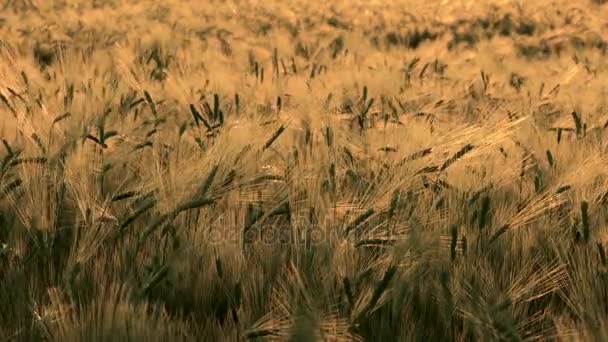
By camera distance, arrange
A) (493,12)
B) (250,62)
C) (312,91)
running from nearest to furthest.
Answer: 1. (312,91)
2. (250,62)
3. (493,12)

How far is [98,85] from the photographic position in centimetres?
315

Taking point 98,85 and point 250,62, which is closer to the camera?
point 98,85

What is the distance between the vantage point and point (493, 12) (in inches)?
404

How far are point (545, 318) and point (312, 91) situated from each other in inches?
93.4

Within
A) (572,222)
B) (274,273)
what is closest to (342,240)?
(274,273)

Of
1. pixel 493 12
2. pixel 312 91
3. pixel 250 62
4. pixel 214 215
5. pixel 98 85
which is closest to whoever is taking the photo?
pixel 214 215

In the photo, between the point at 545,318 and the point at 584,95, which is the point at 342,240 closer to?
the point at 545,318

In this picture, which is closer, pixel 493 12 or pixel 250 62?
pixel 250 62

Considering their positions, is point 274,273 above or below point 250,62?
above

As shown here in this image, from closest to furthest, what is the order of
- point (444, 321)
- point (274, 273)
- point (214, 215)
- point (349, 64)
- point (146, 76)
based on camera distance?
point (444, 321), point (274, 273), point (214, 215), point (146, 76), point (349, 64)

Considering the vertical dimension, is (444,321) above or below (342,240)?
below

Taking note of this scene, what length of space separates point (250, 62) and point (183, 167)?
4.00 m

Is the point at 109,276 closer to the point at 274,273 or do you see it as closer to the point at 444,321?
the point at 274,273

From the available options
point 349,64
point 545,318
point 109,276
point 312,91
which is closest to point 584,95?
point 312,91
